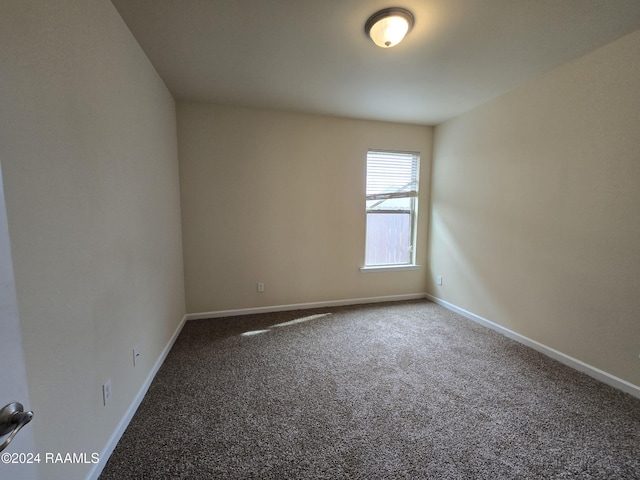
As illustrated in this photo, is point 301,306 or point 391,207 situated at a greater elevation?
point 391,207

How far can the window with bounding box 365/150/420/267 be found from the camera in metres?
3.78

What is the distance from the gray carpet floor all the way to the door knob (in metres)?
1.09

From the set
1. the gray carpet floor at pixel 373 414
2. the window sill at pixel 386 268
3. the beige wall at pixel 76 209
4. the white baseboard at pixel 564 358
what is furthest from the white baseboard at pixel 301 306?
the beige wall at pixel 76 209

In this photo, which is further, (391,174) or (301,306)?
(391,174)

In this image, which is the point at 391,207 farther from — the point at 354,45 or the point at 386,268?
the point at 354,45

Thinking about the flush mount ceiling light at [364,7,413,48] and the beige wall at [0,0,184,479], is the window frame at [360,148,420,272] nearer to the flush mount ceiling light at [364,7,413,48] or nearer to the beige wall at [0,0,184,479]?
the flush mount ceiling light at [364,7,413,48]

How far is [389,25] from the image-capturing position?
1.70 meters

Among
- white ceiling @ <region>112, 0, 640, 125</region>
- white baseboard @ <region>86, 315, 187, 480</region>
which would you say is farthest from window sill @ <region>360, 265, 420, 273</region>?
white baseboard @ <region>86, 315, 187, 480</region>

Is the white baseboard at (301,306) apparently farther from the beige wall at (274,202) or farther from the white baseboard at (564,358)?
the white baseboard at (564,358)

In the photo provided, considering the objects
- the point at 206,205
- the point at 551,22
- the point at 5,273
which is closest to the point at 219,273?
the point at 206,205

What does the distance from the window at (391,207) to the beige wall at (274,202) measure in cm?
15

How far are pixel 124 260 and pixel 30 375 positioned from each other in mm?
838

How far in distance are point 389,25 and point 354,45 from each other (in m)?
0.36

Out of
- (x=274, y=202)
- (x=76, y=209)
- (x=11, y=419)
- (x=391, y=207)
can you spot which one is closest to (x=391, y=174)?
(x=391, y=207)
